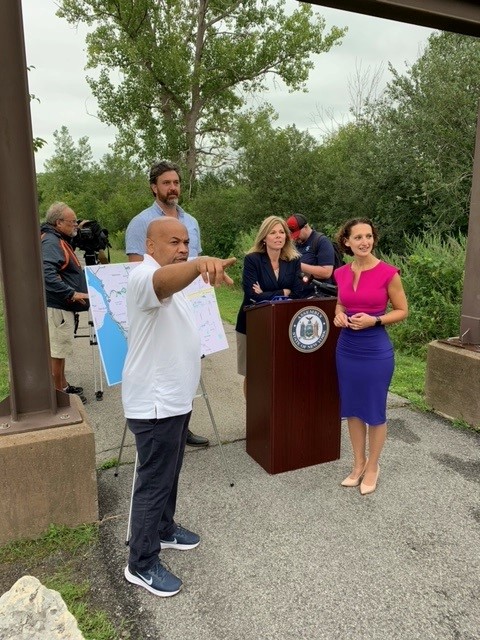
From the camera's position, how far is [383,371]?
313 centimetres

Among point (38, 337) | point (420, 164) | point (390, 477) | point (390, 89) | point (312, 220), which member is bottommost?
point (390, 477)

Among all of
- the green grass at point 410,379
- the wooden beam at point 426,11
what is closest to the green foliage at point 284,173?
the green grass at point 410,379

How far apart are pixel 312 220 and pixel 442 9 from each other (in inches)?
420

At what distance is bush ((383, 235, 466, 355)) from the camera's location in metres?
6.81

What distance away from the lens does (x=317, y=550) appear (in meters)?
2.70

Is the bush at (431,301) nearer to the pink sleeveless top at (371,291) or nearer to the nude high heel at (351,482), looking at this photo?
the nude high heel at (351,482)

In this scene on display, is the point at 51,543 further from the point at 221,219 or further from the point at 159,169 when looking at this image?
the point at 221,219

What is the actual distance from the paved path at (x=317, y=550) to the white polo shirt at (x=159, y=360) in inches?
36.9

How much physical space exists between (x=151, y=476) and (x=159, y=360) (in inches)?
21.8

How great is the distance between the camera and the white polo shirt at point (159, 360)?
217 cm

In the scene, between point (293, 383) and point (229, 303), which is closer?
point (293, 383)

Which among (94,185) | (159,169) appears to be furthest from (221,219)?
(94,185)

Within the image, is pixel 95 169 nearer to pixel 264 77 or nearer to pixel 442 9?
pixel 264 77

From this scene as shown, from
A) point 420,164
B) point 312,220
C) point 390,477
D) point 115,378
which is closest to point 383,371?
point 390,477
